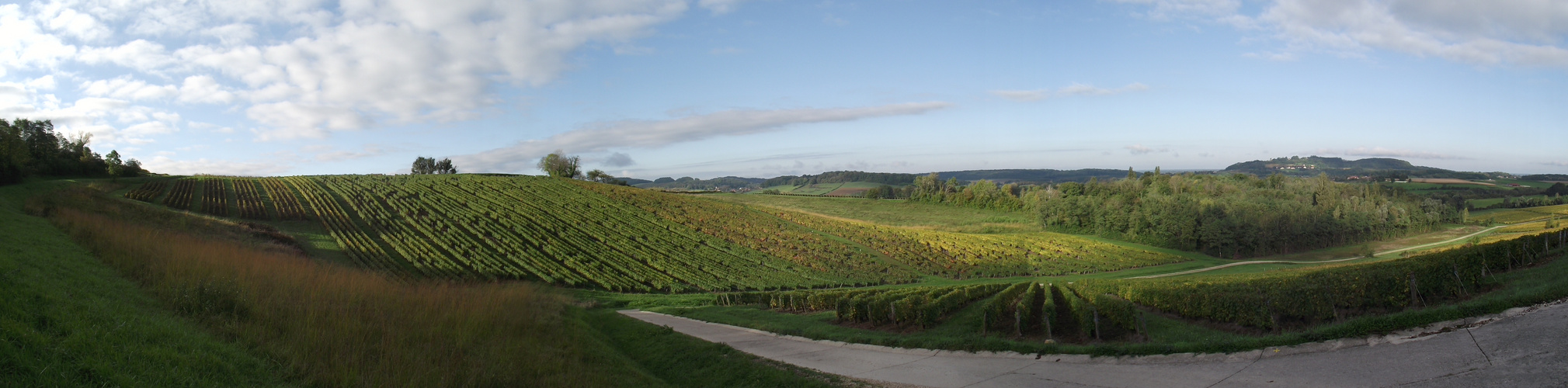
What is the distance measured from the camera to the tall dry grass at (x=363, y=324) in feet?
26.8

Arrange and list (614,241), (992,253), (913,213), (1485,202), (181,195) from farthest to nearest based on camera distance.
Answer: (913,213), (1485,202), (181,195), (992,253), (614,241)

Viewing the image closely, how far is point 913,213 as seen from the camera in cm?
9319

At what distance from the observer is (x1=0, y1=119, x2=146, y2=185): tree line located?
4859cm

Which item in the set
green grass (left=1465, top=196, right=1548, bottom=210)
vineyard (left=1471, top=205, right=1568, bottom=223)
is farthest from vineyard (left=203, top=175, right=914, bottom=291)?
green grass (left=1465, top=196, right=1548, bottom=210)

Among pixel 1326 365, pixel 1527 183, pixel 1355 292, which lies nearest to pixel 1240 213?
pixel 1355 292

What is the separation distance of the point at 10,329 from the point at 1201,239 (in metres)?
80.3

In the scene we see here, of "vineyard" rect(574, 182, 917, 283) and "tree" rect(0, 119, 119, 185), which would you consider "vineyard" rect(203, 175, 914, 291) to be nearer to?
"vineyard" rect(574, 182, 917, 283)

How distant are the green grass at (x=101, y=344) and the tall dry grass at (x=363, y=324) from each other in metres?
0.54

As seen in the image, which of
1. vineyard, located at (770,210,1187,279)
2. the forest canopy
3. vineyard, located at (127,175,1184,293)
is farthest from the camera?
the forest canopy

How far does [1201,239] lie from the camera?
66.6m

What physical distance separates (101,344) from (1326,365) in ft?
56.2

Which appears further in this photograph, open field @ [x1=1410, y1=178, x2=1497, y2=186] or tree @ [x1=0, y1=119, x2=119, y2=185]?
open field @ [x1=1410, y1=178, x2=1497, y2=186]

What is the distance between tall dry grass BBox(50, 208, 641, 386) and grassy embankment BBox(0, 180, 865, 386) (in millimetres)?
32

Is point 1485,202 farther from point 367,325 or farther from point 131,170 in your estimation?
point 131,170
